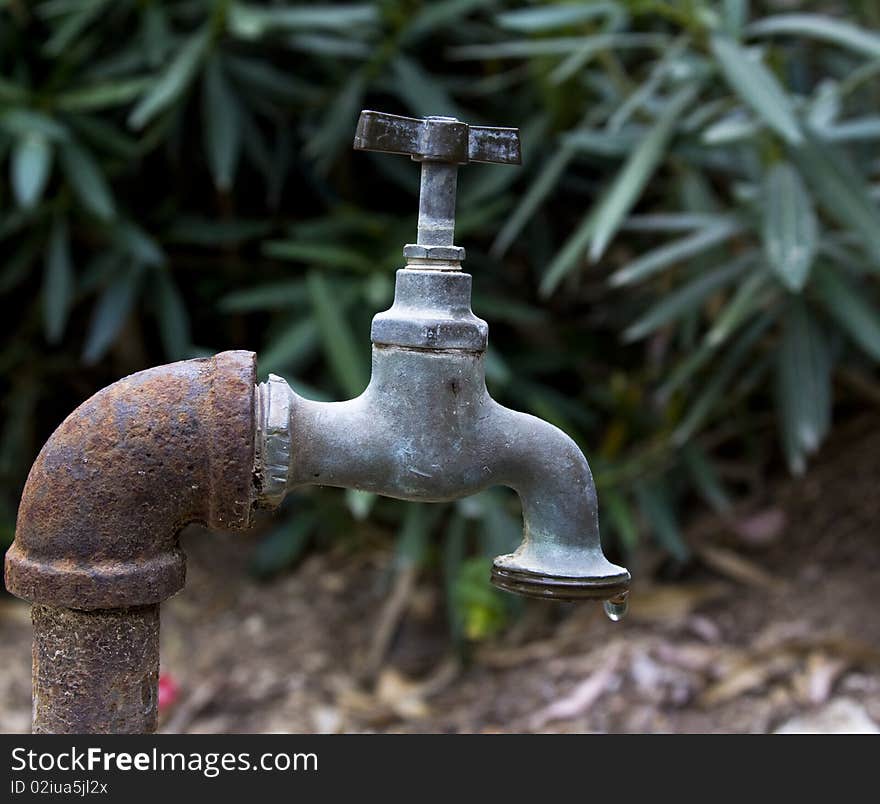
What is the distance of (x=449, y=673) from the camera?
81.2 inches

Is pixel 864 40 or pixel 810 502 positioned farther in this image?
pixel 810 502

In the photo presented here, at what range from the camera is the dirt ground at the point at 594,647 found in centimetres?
182

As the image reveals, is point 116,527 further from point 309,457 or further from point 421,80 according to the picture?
point 421,80

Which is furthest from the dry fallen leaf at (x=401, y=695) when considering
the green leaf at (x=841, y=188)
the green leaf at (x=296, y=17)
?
the green leaf at (x=296, y=17)

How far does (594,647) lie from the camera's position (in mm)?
2002

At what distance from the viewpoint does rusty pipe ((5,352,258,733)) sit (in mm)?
822

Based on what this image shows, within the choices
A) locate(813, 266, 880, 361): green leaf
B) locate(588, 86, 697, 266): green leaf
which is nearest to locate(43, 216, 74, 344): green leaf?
locate(588, 86, 697, 266): green leaf

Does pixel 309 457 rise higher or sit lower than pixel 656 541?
lower

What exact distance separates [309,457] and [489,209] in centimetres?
122

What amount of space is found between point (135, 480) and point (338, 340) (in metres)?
1.07

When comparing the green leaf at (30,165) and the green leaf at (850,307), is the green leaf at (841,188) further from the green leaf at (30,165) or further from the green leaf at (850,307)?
the green leaf at (30,165)

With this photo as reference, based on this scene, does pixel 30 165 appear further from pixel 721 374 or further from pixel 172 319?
pixel 721 374

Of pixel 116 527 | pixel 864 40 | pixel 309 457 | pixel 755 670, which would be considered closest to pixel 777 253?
pixel 864 40

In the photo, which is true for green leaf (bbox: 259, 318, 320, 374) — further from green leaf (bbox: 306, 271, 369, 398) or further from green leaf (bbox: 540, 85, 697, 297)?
green leaf (bbox: 540, 85, 697, 297)
